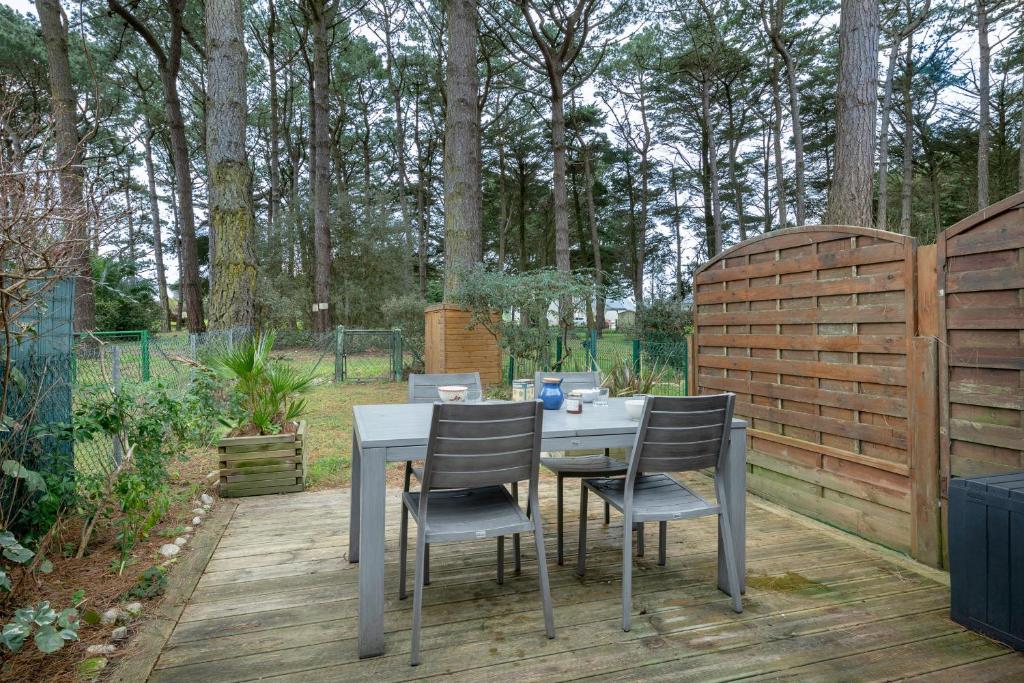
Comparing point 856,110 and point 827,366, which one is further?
point 856,110

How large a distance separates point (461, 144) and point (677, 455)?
658 centimetres

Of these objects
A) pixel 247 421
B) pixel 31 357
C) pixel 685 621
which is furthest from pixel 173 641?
pixel 247 421

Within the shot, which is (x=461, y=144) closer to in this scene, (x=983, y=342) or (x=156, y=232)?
(x=983, y=342)

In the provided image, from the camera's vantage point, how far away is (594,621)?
7.20 feet

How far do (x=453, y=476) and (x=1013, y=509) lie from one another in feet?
6.29

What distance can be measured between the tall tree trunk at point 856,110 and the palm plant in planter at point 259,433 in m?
5.06

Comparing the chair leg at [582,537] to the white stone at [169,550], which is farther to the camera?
the white stone at [169,550]

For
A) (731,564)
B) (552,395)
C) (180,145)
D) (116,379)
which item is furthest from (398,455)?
(180,145)

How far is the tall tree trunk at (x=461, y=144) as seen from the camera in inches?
305

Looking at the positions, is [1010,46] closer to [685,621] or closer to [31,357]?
[685,621]

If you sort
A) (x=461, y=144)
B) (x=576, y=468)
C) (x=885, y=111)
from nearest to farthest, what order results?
(x=576, y=468), (x=461, y=144), (x=885, y=111)

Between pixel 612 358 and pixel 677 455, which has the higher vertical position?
pixel 612 358

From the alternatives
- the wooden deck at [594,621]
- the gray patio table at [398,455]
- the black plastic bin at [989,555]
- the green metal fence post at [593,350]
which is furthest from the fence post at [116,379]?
the green metal fence post at [593,350]

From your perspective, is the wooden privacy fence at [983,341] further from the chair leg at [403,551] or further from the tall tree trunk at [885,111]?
the tall tree trunk at [885,111]
